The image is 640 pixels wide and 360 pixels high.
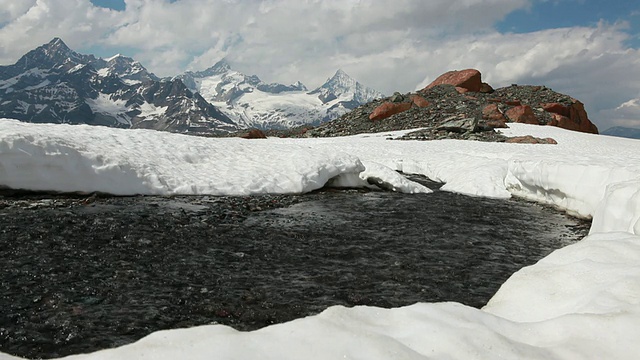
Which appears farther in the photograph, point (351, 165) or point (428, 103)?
point (428, 103)

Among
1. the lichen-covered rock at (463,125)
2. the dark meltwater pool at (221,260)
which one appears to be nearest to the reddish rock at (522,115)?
the lichen-covered rock at (463,125)

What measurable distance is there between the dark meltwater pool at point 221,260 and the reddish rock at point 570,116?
50941mm

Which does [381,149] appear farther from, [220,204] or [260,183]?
[220,204]

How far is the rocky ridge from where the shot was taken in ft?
181

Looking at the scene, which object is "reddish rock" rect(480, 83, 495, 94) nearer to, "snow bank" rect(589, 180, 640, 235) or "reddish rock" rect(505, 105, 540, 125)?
"reddish rock" rect(505, 105, 540, 125)

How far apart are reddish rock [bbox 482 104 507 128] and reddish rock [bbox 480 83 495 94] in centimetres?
A: 1526

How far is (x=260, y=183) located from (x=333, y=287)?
903cm

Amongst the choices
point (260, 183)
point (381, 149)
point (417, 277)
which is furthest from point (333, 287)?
point (381, 149)

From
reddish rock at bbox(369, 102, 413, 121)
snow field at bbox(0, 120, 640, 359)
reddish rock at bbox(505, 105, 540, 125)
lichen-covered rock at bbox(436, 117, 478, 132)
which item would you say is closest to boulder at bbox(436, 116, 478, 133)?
lichen-covered rock at bbox(436, 117, 478, 132)

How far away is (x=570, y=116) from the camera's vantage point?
62125 millimetres

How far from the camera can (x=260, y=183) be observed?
51.8ft

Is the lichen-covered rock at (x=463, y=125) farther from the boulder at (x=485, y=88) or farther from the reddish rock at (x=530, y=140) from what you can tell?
the boulder at (x=485, y=88)

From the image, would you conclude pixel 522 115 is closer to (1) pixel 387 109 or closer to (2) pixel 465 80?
(2) pixel 465 80

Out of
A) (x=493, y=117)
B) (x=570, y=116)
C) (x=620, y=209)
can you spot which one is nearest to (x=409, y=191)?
(x=620, y=209)
